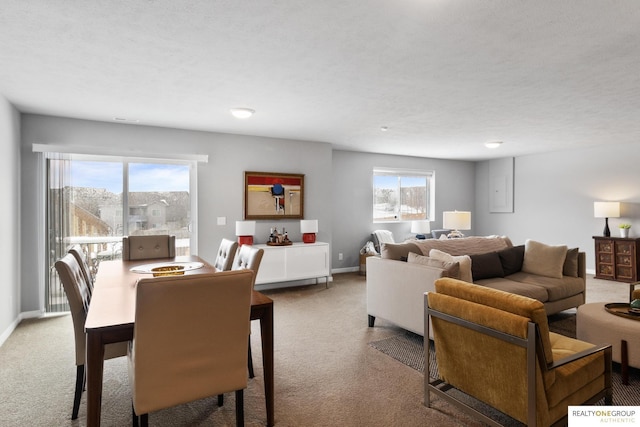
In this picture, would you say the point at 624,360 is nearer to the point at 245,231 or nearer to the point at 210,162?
the point at 245,231

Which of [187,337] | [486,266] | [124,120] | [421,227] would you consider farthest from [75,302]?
[421,227]

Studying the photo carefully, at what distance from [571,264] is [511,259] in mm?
631

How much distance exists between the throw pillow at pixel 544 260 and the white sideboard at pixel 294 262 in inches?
108

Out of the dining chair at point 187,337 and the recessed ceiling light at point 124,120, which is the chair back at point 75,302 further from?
the recessed ceiling light at point 124,120

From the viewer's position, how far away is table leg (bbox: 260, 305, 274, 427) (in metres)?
2.08

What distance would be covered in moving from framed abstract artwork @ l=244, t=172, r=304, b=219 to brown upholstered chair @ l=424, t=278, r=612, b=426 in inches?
147

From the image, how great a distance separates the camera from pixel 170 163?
4996 mm

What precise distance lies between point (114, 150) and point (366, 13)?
382cm

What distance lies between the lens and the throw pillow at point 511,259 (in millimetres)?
4262

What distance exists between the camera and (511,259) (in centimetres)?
432

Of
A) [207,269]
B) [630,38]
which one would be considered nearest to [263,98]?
[207,269]

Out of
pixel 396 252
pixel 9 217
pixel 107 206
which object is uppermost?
pixel 107 206

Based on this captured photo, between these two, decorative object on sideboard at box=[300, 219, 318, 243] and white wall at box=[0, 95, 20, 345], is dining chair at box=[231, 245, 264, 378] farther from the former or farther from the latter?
decorative object on sideboard at box=[300, 219, 318, 243]

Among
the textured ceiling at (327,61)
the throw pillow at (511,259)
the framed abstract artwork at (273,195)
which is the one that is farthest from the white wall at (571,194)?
the framed abstract artwork at (273,195)
